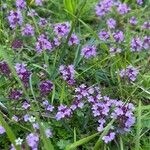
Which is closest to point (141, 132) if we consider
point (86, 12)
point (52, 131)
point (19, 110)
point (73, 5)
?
point (52, 131)

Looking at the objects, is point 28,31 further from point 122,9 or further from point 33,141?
point 33,141

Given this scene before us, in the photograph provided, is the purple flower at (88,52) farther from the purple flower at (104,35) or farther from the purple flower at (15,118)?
Result: the purple flower at (15,118)

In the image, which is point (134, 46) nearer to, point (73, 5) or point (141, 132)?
point (73, 5)

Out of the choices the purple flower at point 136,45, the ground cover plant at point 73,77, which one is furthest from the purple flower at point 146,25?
the purple flower at point 136,45

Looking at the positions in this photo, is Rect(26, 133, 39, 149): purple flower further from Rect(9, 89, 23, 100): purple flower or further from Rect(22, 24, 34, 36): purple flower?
Rect(22, 24, 34, 36): purple flower

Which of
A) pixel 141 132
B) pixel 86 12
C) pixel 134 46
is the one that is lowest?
pixel 141 132

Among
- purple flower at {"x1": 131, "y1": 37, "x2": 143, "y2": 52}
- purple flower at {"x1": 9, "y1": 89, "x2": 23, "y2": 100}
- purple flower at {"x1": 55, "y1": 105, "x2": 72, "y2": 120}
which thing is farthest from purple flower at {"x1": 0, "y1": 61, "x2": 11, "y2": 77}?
purple flower at {"x1": 131, "y1": 37, "x2": 143, "y2": 52}

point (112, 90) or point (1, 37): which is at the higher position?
point (1, 37)
